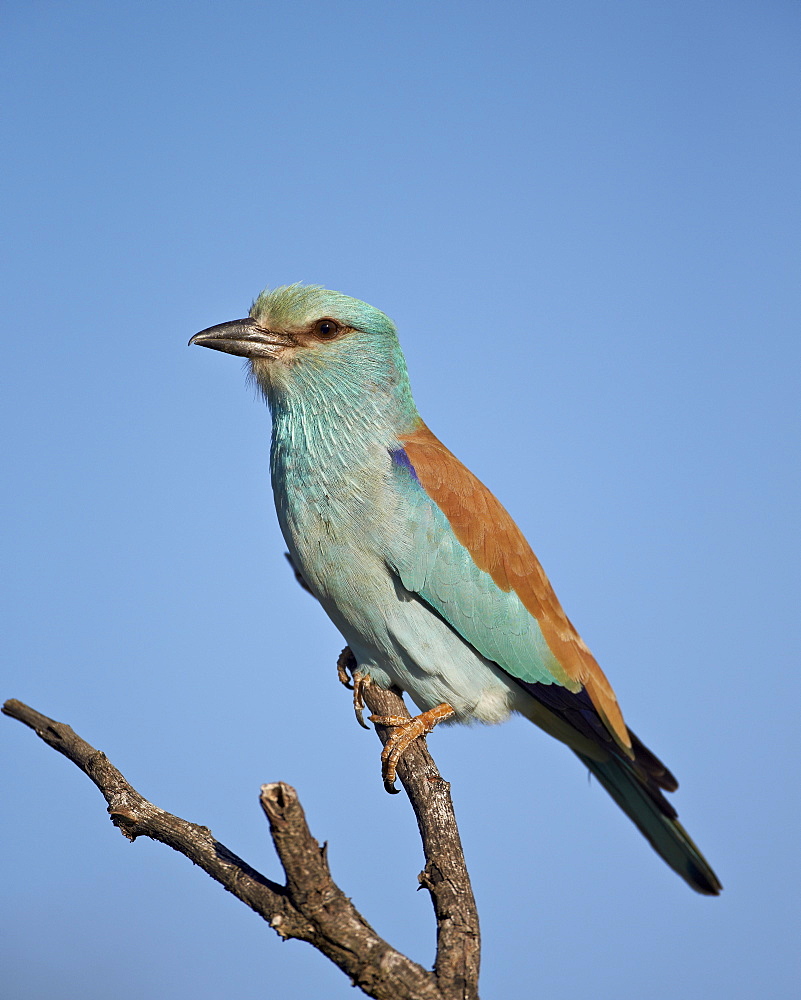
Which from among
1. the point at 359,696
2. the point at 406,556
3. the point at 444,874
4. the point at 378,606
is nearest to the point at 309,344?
the point at 406,556

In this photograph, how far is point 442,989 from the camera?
2129 mm

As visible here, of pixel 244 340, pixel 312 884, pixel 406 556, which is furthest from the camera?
pixel 244 340

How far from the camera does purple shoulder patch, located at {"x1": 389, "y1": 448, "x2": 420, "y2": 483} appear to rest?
124 inches

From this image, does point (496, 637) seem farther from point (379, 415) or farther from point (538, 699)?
point (379, 415)

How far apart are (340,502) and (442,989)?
1547 millimetres

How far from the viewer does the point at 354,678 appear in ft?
11.3

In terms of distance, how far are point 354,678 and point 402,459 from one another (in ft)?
2.98

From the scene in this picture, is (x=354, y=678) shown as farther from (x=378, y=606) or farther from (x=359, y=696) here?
(x=378, y=606)

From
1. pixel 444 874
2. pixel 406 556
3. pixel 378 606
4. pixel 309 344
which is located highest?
pixel 309 344

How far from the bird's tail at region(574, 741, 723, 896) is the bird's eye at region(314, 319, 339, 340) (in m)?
1.97

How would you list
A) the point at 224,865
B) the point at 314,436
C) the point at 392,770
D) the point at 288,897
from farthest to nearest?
the point at 314,436
the point at 392,770
the point at 224,865
the point at 288,897

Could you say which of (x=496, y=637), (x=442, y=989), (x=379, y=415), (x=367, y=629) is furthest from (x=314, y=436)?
(x=442, y=989)

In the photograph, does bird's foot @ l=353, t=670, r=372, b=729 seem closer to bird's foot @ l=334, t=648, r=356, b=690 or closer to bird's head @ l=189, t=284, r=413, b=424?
bird's foot @ l=334, t=648, r=356, b=690

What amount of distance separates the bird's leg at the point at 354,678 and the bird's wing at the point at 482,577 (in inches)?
20.2
